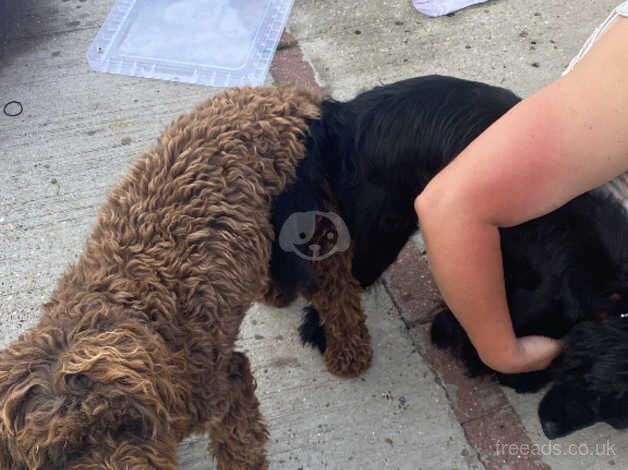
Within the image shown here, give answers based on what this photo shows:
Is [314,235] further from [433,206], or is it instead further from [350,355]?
[350,355]

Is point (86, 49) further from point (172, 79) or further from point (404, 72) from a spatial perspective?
point (404, 72)

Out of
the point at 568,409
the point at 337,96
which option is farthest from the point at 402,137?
the point at 337,96

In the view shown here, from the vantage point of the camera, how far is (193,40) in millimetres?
3537

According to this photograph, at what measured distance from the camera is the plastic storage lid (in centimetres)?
342

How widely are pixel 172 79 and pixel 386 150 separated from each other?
187 centimetres

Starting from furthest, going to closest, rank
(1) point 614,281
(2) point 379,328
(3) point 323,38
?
(3) point 323,38
(2) point 379,328
(1) point 614,281

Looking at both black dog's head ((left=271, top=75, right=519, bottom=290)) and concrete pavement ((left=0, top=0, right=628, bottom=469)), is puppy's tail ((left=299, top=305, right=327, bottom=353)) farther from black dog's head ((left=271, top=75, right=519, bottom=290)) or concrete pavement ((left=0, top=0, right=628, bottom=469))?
black dog's head ((left=271, top=75, right=519, bottom=290))

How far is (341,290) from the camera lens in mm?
2146

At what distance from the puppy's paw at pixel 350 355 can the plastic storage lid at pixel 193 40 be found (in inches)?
63.9

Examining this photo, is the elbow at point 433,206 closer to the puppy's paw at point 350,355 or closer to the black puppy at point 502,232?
the black puppy at point 502,232

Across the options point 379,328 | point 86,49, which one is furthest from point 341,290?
point 86,49

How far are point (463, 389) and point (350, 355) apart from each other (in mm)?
461

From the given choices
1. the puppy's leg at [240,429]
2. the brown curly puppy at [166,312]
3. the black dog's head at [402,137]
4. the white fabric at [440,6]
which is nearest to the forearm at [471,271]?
the black dog's head at [402,137]

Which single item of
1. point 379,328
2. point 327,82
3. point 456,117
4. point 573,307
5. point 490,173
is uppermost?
point 490,173
